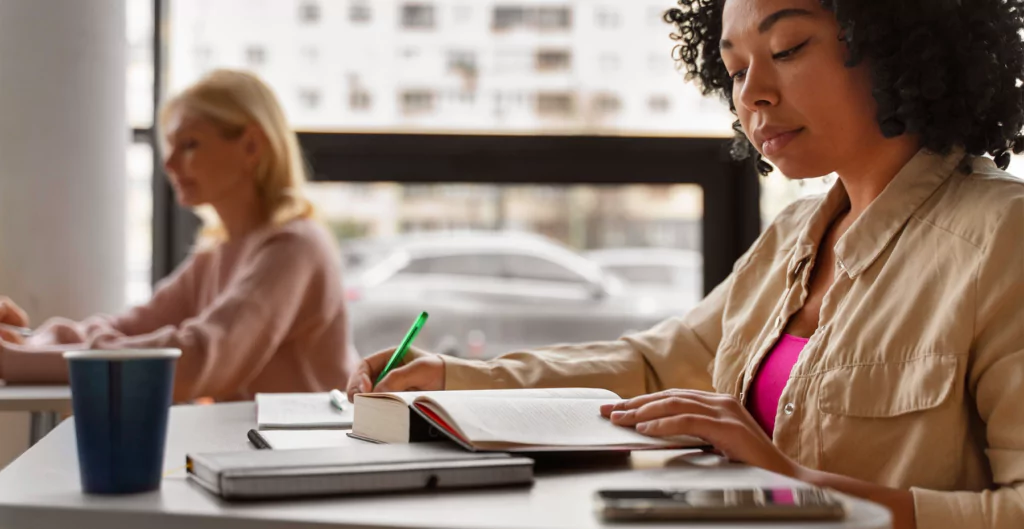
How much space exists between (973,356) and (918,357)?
5 cm

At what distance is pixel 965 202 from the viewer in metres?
1.26

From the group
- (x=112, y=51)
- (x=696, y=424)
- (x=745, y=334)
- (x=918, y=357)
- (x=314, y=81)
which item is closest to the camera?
(x=696, y=424)

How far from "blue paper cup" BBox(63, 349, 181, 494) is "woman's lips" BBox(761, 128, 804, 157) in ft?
2.58

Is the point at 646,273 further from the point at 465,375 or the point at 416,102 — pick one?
the point at 465,375

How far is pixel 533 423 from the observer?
1.09 m

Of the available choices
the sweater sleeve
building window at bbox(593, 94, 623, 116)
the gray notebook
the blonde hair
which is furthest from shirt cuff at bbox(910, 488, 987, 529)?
building window at bbox(593, 94, 623, 116)

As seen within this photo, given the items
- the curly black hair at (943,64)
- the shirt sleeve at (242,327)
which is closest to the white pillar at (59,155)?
the shirt sleeve at (242,327)

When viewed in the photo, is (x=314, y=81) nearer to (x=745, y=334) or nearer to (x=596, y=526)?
(x=745, y=334)

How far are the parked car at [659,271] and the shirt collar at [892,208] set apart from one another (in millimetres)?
1860

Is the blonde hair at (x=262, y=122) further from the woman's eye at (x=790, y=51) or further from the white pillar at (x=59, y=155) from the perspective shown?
the woman's eye at (x=790, y=51)

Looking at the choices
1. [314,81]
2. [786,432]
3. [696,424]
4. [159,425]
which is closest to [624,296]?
[314,81]

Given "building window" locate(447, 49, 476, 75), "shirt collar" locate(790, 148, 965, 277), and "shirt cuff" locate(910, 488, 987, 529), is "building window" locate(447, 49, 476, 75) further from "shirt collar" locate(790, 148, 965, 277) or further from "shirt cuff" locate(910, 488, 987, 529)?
"shirt cuff" locate(910, 488, 987, 529)

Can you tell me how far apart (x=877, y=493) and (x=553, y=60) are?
2302mm

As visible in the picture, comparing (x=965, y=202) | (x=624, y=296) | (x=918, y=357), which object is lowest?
(x=624, y=296)
